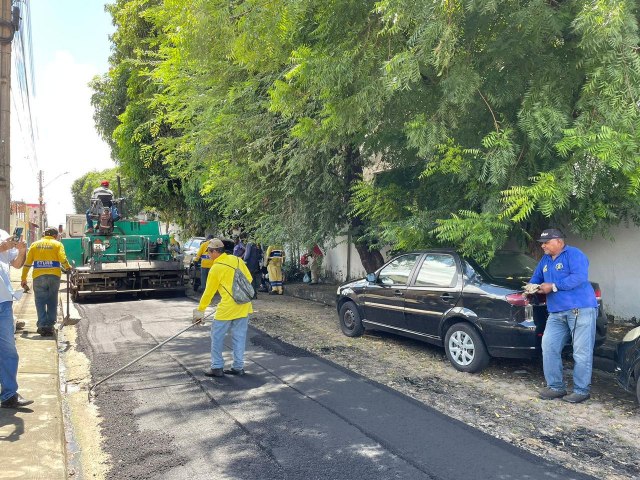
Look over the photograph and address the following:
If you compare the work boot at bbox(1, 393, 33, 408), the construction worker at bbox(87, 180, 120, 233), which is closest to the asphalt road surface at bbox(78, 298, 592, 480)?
the work boot at bbox(1, 393, 33, 408)

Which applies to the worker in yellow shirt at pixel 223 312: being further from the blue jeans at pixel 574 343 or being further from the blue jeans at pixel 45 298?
the blue jeans at pixel 574 343

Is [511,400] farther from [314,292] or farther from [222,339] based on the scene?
[314,292]

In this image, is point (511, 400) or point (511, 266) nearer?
point (511, 400)

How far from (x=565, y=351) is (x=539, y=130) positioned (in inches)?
104

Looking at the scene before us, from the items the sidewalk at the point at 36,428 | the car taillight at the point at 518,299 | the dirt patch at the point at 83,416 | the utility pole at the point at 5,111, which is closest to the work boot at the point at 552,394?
the car taillight at the point at 518,299

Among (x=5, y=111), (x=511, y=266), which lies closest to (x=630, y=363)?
(x=511, y=266)

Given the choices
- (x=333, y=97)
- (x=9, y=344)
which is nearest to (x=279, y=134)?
(x=333, y=97)

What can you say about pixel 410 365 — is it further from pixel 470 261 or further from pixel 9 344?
pixel 9 344

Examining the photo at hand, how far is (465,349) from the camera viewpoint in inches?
265

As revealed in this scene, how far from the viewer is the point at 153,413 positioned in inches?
207

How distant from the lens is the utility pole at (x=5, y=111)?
824cm

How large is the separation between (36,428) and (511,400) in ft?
15.2

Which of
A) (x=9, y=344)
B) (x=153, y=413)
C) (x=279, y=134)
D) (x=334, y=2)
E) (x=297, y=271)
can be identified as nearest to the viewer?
(x=9, y=344)

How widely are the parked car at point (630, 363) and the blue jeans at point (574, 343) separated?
276 millimetres
